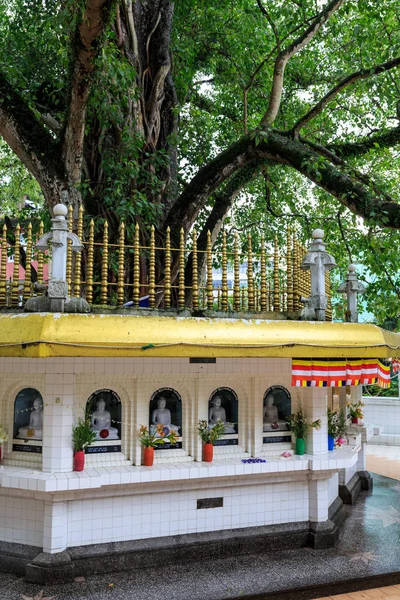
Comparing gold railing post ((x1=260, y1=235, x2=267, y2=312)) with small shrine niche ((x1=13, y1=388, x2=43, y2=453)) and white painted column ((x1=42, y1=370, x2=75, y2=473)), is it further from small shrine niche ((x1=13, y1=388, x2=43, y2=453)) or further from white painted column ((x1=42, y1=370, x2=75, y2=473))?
small shrine niche ((x1=13, y1=388, x2=43, y2=453))

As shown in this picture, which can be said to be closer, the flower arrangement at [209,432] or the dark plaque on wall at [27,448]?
the dark plaque on wall at [27,448]

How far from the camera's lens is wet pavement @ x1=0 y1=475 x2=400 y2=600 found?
228 inches

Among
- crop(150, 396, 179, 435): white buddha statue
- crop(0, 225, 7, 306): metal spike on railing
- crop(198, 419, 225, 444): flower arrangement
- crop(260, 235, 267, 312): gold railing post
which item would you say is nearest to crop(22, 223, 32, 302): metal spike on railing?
crop(0, 225, 7, 306): metal spike on railing

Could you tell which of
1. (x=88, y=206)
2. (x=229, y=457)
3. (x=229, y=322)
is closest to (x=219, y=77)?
(x=88, y=206)

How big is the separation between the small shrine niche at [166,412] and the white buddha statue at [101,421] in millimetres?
523

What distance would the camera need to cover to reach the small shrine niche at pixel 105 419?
6621mm

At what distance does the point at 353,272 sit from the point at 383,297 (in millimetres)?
3164

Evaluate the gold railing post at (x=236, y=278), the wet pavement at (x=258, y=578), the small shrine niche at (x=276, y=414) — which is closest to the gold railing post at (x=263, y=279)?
the gold railing post at (x=236, y=278)

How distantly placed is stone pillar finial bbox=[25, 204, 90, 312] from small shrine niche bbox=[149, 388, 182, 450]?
5.54ft

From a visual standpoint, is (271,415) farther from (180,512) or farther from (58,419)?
(58,419)

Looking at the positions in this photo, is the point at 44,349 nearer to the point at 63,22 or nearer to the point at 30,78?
the point at 63,22

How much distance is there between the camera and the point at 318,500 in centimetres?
730

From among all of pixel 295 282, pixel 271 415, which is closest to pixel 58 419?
pixel 271 415

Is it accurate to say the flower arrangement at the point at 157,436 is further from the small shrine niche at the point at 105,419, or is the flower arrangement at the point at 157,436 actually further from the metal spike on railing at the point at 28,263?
the metal spike on railing at the point at 28,263
